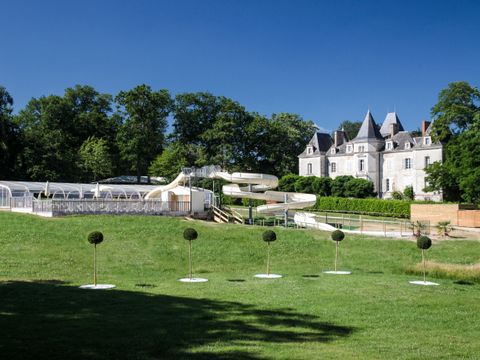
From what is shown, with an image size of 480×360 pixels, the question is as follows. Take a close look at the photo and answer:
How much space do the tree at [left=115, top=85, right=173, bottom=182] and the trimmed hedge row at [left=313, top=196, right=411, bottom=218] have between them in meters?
27.0

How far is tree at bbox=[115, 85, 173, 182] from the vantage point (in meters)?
72.9

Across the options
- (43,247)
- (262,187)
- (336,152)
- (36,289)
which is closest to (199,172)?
(262,187)

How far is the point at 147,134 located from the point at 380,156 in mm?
31591

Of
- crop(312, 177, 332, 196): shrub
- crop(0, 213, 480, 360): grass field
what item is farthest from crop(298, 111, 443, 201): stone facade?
crop(0, 213, 480, 360): grass field

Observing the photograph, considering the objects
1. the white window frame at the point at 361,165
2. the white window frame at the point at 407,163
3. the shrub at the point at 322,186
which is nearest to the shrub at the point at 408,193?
the white window frame at the point at 407,163

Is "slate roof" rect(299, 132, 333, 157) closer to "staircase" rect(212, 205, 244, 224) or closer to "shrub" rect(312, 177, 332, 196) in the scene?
"shrub" rect(312, 177, 332, 196)

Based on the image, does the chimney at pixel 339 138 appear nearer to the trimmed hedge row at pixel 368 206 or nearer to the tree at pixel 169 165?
the trimmed hedge row at pixel 368 206

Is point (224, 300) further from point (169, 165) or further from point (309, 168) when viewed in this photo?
point (309, 168)

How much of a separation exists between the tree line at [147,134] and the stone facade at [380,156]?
6.87m

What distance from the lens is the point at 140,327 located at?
1131 centimetres

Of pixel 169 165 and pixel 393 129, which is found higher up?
pixel 393 129

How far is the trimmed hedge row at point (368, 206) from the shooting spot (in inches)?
1985

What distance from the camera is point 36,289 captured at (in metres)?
16.6

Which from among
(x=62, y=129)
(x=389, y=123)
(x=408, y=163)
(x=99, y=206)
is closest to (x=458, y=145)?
(x=408, y=163)
